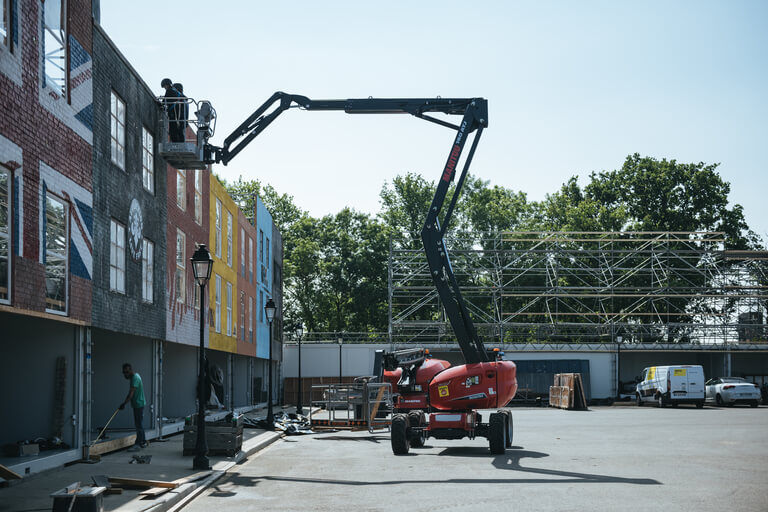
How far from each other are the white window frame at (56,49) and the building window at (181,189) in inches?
333

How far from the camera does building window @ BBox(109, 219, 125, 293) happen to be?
1764cm

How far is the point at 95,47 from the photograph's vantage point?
1678cm

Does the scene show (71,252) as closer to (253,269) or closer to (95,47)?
(95,47)

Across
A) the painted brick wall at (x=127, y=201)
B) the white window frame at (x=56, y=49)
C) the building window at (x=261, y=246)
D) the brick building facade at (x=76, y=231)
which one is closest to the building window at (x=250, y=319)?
the building window at (x=261, y=246)

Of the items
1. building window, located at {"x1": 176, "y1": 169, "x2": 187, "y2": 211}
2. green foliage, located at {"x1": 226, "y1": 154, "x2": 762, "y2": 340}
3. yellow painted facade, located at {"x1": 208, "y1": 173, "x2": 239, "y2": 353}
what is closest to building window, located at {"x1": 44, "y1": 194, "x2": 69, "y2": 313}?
building window, located at {"x1": 176, "y1": 169, "x2": 187, "y2": 211}

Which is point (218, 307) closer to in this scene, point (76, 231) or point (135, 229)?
point (135, 229)

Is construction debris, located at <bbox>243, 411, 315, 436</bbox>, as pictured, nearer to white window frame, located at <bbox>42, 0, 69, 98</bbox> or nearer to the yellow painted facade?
the yellow painted facade

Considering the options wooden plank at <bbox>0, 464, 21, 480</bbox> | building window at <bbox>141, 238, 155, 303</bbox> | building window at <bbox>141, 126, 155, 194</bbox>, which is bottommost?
wooden plank at <bbox>0, 464, 21, 480</bbox>

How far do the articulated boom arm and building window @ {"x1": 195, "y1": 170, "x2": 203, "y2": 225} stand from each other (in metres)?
4.76

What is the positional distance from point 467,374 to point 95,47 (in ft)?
31.0

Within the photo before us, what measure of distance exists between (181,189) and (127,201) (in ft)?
18.3

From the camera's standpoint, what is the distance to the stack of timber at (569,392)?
40750 millimetres

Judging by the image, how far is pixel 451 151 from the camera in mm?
19844

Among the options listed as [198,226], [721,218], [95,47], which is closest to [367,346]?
[198,226]
